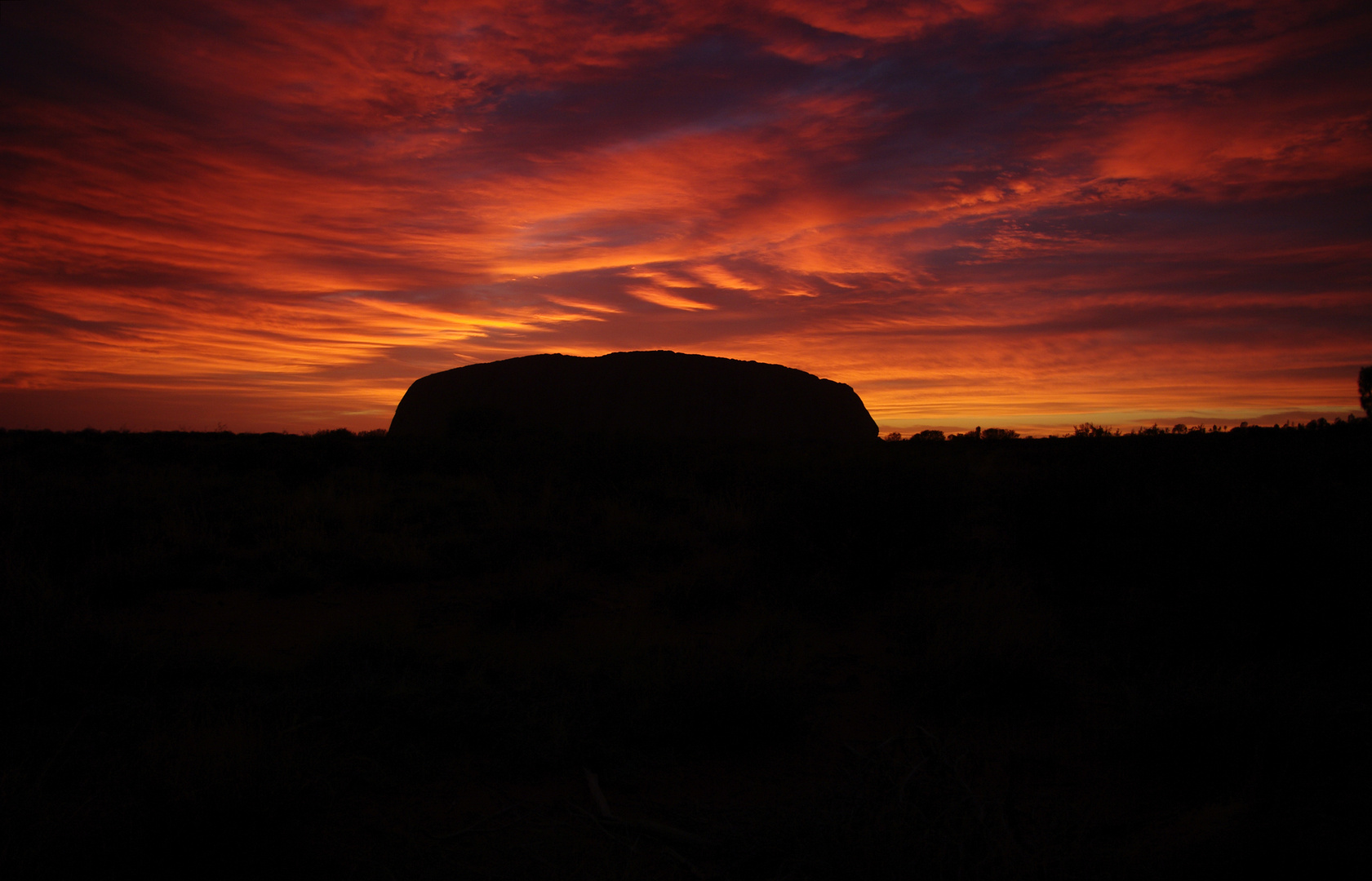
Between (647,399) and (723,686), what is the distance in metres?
43.7

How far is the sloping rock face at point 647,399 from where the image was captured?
4600cm

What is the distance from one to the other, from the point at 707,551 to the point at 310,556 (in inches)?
149

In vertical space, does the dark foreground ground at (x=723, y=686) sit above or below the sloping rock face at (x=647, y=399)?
below

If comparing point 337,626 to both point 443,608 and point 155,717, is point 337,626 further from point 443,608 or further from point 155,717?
point 155,717

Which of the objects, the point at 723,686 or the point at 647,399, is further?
the point at 647,399

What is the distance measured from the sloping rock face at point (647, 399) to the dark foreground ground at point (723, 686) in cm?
3679

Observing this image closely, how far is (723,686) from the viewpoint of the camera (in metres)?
3.38

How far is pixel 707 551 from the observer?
6.73 m

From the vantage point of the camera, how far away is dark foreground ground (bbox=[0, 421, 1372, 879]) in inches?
89.8

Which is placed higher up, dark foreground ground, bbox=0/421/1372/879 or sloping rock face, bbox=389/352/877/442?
sloping rock face, bbox=389/352/877/442

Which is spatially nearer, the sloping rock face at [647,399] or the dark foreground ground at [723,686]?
the dark foreground ground at [723,686]

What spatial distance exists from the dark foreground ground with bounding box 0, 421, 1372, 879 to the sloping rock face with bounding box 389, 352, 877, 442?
36.8 meters

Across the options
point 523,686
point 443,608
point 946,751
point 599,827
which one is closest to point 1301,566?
point 946,751

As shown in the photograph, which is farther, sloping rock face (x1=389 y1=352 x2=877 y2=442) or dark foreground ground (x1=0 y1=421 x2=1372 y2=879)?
sloping rock face (x1=389 y1=352 x2=877 y2=442)
